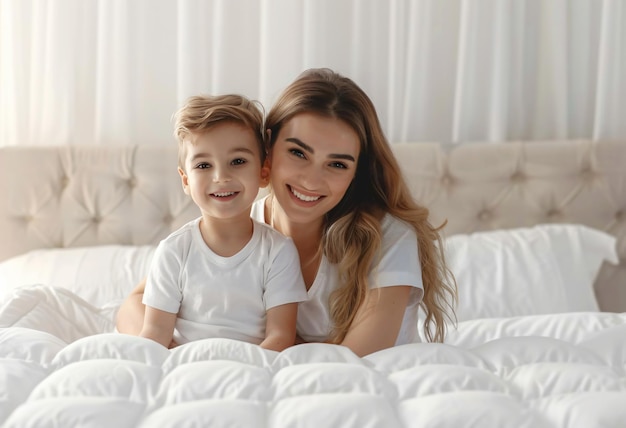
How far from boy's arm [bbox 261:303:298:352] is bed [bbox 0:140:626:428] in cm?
16

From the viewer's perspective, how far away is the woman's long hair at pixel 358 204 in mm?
1513

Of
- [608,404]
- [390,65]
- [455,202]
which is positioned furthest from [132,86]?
[608,404]

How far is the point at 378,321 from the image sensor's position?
146cm

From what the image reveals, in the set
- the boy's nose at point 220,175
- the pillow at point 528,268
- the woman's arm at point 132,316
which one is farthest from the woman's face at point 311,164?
the pillow at point 528,268

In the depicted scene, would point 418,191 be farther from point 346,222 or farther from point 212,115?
point 212,115

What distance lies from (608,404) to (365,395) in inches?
12.6

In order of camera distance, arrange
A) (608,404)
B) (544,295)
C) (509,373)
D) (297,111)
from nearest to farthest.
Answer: (608,404) < (509,373) < (297,111) < (544,295)

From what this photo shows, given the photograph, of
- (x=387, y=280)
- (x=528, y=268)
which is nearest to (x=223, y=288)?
(x=387, y=280)

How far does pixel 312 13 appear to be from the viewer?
254cm

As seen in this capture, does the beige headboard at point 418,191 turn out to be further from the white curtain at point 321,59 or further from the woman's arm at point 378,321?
the woman's arm at point 378,321

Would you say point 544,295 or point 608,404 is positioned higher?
point 608,404

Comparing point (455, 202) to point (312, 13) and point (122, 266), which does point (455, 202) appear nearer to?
point (312, 13)

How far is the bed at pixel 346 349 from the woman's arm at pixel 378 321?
18cm

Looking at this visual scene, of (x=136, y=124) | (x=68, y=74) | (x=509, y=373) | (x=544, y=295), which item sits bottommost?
(x=544, y=295)
